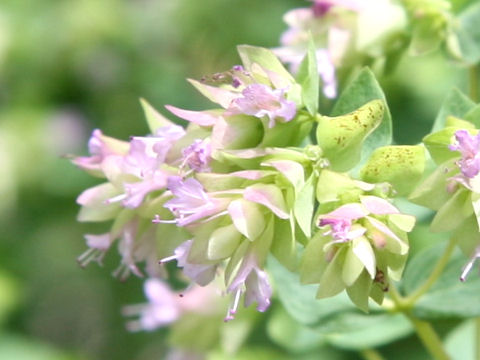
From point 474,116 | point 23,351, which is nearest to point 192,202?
point 474,116

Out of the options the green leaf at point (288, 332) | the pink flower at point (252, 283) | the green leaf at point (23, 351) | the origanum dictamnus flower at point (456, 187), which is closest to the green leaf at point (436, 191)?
the origanum dictamnus flower at point (456, 187)

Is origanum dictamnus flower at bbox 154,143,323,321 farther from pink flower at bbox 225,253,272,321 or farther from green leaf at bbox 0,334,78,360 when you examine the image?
green leaf at bbox 0,334,78,360

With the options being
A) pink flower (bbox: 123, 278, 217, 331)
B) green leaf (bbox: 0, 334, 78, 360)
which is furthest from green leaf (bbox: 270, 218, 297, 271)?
green leaf (bbox: 0, 334, 78, 360)

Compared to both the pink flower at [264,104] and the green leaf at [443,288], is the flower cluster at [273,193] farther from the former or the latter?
the green leaf at [443,288]

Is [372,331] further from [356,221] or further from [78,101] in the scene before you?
[78,101]

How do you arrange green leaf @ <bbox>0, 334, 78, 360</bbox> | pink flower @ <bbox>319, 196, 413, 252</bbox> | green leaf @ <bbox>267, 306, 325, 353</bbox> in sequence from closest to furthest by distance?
pink flower @ <bbox>319, 196, 413, 252</bbox>
green leaf @ <bbox>267, 306, 325, 353</bbox>
green leaf @ <bbox>0, 334, 78, 360</bbox>
